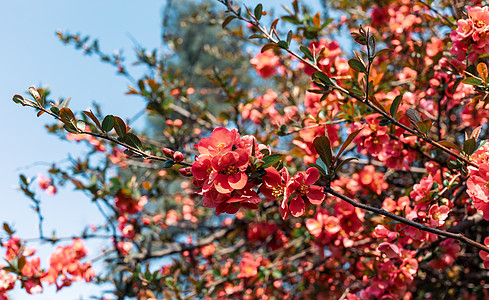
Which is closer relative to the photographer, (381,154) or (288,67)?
(381,154)

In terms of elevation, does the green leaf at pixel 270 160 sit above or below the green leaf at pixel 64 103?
below

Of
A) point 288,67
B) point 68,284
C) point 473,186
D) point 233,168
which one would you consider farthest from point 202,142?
point 288,67

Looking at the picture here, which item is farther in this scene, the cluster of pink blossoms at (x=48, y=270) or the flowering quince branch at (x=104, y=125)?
the cluster of pink blossoms at (x=48, y=270)

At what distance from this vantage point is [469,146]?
924 millimetres

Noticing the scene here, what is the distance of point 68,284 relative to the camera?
1.89m

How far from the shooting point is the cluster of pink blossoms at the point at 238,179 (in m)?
0.77

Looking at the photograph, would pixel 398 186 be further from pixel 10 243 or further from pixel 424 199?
pixel 10 243

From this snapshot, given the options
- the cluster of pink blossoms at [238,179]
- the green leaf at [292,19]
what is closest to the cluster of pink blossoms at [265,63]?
the green leaf at [292,19]

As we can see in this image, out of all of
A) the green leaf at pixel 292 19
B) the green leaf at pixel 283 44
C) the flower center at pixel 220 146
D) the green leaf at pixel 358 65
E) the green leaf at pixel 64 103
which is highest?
the green leaf at pixel 292 19

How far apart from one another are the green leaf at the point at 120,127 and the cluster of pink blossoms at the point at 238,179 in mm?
181

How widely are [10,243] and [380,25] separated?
272 centimetres

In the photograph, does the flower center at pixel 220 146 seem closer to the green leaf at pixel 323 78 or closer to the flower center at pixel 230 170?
the flower center at pixel 230 170

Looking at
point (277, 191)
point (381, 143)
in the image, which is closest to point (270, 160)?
point (277, 191)

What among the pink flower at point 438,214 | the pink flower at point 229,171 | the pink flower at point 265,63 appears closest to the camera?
the pink flower at point 229,171
